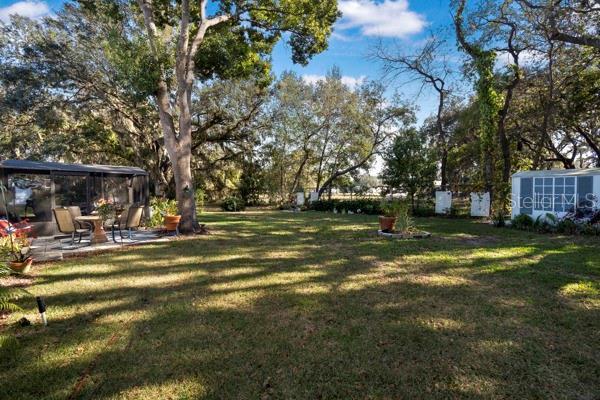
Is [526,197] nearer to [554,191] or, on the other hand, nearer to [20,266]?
[554,191]

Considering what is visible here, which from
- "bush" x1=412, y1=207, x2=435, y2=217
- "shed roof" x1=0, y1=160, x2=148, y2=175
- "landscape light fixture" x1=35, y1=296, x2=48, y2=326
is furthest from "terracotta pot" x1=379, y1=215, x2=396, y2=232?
"shed roof" x1=0, y1=160, x2=148, y2=175

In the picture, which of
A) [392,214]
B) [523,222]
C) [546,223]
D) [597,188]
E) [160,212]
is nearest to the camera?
[392,214]

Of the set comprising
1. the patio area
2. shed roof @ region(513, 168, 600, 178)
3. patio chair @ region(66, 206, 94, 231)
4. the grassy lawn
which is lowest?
the grassy lawn

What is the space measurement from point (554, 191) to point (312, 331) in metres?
11.3

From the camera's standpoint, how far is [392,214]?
9.11 meters

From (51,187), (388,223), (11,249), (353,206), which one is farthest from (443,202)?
(51,187)

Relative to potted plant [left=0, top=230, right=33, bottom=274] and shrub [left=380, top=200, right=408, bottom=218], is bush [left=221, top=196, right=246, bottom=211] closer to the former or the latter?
shrub [left=380, top=200, right=408, bottom=218]

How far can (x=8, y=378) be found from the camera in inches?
92.3

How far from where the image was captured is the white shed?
376 inches

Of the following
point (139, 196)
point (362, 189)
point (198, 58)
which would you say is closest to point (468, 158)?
point (362, 189)

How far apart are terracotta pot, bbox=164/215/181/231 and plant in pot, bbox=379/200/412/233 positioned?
19.8 feet

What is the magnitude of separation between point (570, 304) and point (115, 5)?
13.1m

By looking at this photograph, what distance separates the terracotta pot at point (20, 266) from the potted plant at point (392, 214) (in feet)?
26.3

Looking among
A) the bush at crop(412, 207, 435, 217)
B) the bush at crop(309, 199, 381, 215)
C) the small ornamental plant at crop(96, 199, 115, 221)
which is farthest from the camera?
the bush at crop(309, 199, 381, 215)
